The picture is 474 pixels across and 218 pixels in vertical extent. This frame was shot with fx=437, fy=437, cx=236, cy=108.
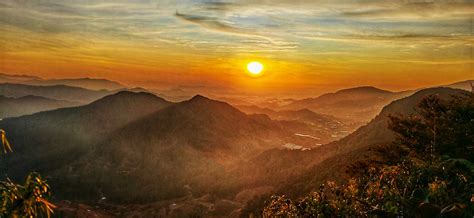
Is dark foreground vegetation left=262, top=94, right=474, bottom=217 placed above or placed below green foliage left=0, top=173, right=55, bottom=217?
below

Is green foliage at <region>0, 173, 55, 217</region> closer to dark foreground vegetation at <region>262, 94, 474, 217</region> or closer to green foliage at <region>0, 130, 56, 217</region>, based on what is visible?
green foliage at <region>0, 130, 56, 217</region>

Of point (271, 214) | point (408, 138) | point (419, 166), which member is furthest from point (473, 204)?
point (408, 138)

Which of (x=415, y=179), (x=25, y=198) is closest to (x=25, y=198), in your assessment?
(x=25, y=198)

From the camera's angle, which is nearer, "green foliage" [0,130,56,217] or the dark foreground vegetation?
"green foliage" [0,130,56,217]

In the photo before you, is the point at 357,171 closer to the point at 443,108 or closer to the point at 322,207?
the point at 443,108

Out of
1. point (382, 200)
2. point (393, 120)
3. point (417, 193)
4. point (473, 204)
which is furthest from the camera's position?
point (393, 120)

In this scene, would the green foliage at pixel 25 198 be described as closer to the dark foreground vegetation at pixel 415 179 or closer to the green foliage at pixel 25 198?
the green foliage at pixel 25 198

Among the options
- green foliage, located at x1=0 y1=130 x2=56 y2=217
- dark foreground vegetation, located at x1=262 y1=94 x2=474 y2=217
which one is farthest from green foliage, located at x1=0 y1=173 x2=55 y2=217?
dark foreground vegetation, located at x1=262 y1=94 x2=474 y2=217
